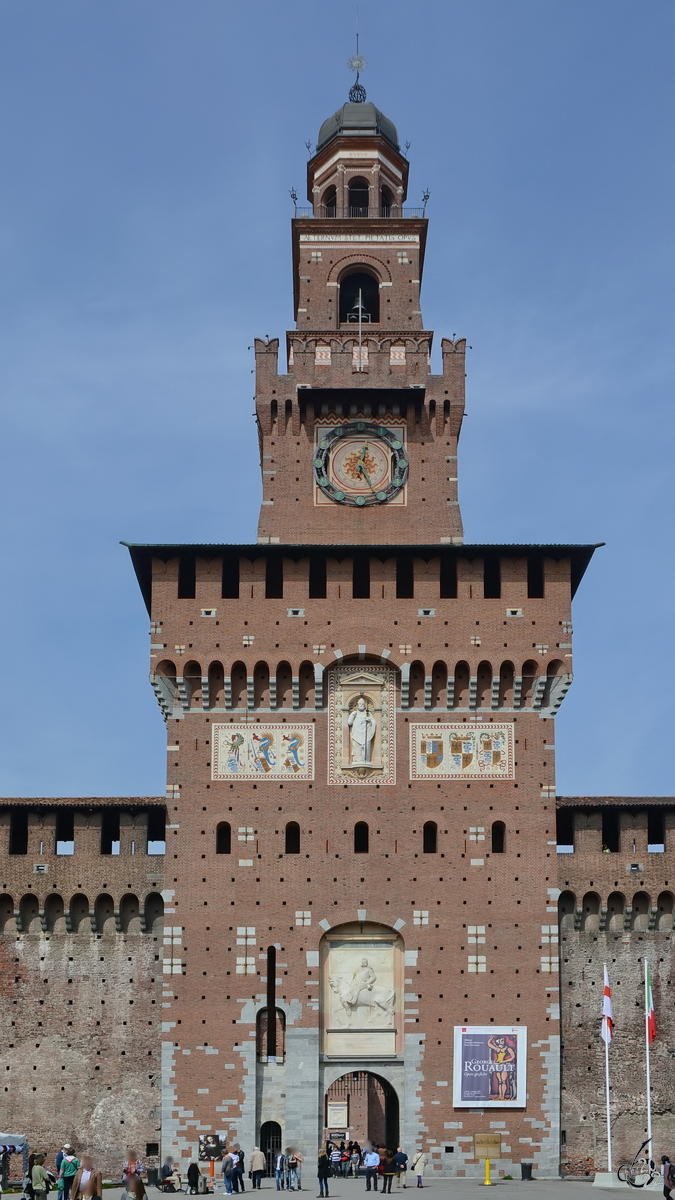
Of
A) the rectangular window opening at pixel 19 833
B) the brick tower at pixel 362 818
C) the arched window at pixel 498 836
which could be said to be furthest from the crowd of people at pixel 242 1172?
the rectangular window opening at pixel 19 833

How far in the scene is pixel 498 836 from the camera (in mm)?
44094

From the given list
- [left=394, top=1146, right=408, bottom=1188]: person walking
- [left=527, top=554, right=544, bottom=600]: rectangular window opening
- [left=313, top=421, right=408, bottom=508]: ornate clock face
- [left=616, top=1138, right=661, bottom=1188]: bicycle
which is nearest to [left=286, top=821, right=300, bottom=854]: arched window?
[left=394, top=1146, right=408, bottom=1188]: person walking

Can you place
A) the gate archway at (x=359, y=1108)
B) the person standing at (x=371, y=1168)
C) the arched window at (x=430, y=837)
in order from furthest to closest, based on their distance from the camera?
the gate archway at (x=359, y=1108) → the arched window at (x=430, y=837) → the person standing at (x=371, y=1168)

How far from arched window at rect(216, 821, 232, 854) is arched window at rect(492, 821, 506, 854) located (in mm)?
7054

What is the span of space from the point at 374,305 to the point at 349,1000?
71.4 feet

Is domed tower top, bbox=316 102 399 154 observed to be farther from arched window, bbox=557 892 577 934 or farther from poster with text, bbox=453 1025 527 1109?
poster with text, bbox=453 1025 527 1109

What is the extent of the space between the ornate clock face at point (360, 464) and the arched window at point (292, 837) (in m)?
9.72

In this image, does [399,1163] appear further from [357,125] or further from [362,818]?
[357,125]

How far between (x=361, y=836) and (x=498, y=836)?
3681 mm

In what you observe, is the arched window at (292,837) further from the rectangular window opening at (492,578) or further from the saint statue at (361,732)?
the rectangular window opening at (492,578)

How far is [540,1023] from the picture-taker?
42812mm

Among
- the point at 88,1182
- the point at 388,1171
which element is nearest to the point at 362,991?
the point at 388,1171

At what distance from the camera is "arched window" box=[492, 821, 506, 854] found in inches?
1730

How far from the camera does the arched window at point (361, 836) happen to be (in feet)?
144
